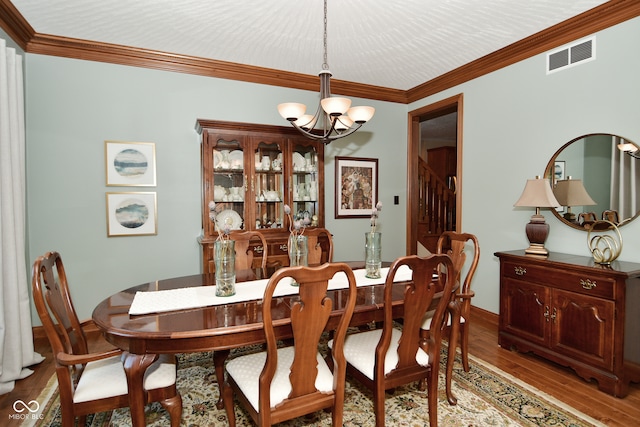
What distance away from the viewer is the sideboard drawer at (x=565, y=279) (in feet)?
7.57

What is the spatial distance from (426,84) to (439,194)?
2.07 meters

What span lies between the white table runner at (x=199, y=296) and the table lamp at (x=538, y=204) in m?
1.31

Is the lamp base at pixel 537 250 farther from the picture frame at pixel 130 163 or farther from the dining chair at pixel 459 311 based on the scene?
the picture frame at pixel 130 163

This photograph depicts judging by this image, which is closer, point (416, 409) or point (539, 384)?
Answer: point (416, 409)

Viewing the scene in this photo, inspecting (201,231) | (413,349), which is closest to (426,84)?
(201,231)

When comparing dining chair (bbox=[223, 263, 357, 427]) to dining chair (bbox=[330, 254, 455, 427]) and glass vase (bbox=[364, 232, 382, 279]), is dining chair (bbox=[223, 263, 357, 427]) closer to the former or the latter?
dining chair (bbox=[330, 254, 455, 427])

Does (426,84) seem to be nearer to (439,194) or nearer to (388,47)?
(388,47)

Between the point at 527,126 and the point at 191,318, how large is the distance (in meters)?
3.28

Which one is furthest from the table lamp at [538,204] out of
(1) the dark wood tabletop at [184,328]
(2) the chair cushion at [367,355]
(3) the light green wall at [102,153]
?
(3) the light green wall at [102,153]

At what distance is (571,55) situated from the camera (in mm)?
2902

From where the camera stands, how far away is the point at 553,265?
2.62m

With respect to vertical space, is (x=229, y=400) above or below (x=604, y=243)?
below

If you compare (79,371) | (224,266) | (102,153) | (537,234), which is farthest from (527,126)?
(102,153)

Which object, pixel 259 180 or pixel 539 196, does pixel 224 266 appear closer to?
pixel 259 180
